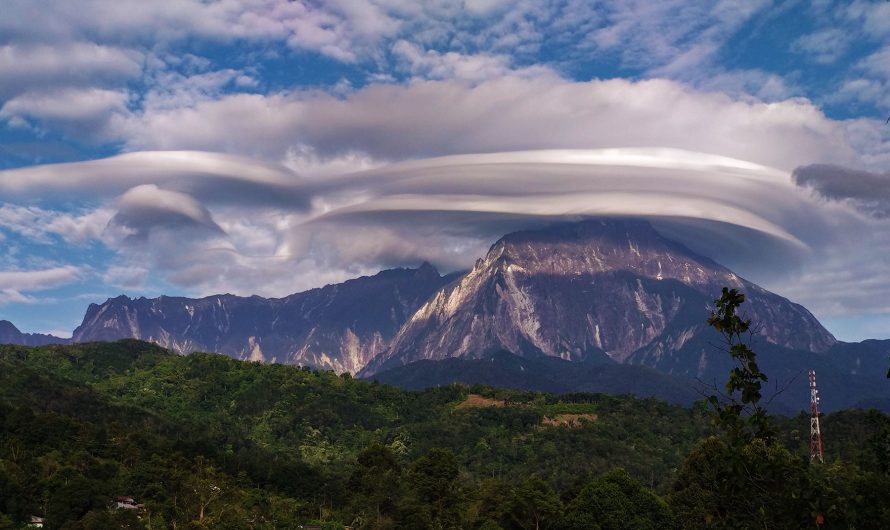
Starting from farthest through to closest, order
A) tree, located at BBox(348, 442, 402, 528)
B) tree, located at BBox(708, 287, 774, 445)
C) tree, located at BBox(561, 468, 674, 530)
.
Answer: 1. tree, located at BBox(348, 442, 402, 528)
2. tree, located at BBox(561, 468, 674, 530)
3. tree, located at BBox(708, 287, 774, 445)

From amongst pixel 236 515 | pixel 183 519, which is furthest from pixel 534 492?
pixel 183 519

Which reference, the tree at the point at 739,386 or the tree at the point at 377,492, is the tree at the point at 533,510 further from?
the tree at the point at 739,386

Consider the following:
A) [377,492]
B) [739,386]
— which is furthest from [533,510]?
[739,386]

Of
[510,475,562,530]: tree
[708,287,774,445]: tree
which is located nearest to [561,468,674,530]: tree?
[510,475,562,530]: tree

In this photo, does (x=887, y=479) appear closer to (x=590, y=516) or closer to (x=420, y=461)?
(x=590, y=516)

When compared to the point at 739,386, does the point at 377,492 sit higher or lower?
lower

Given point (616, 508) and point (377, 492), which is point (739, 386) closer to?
point (616, 508)

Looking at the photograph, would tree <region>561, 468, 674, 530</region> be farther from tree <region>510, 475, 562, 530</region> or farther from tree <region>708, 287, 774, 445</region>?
tree <region>708, 287, 774, 445</region>

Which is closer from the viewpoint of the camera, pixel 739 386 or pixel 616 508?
pixel 739 386

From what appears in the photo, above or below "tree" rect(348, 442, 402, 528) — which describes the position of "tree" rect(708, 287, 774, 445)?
above

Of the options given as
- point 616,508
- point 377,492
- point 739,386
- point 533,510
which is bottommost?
point 533,510

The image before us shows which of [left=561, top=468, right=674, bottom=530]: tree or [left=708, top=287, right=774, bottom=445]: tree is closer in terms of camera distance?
[left=708, top=287, right=774, bottom=445]: tree

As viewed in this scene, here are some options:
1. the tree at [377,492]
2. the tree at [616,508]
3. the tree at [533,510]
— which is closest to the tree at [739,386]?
the tree at [616,508]
